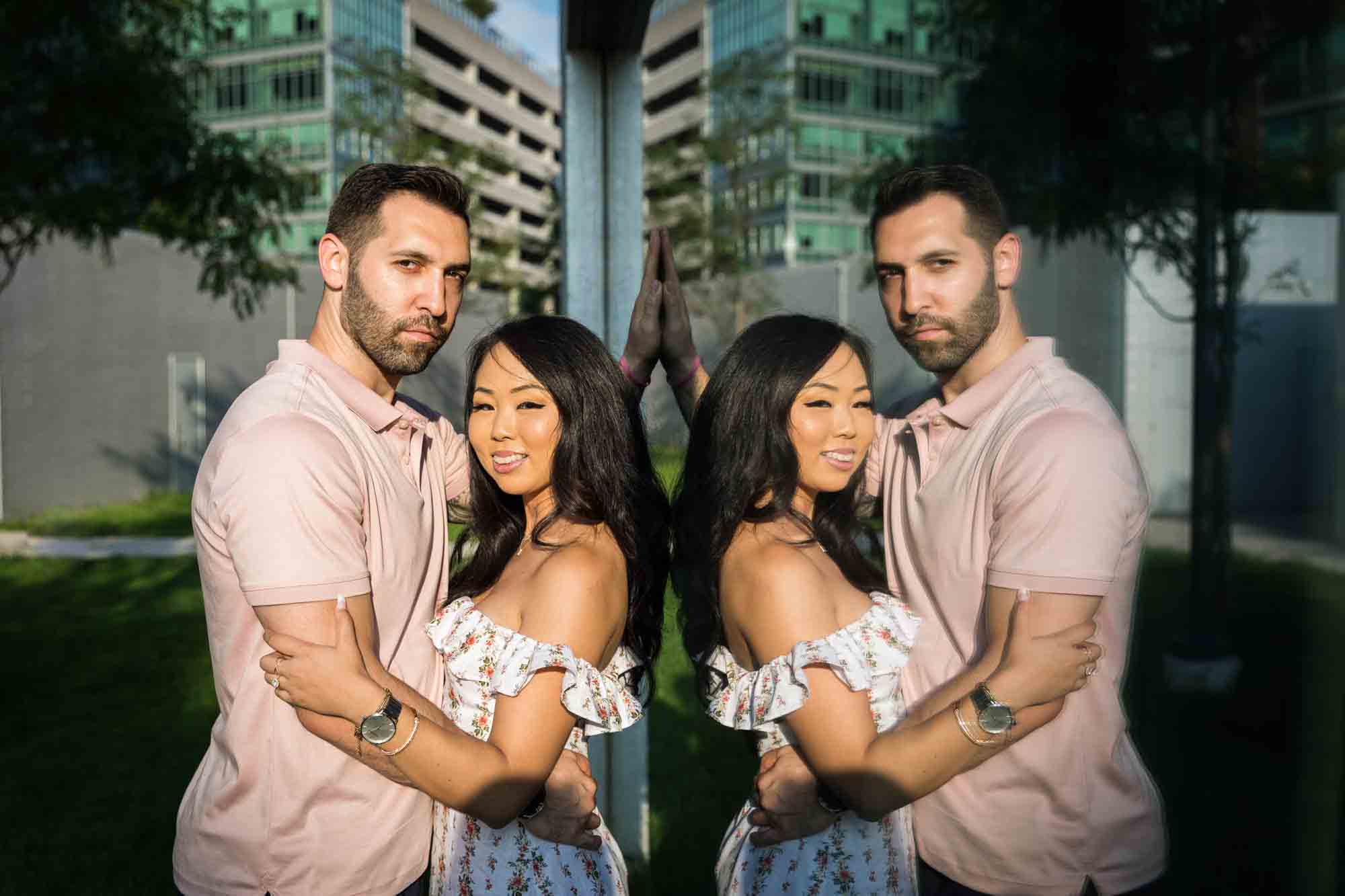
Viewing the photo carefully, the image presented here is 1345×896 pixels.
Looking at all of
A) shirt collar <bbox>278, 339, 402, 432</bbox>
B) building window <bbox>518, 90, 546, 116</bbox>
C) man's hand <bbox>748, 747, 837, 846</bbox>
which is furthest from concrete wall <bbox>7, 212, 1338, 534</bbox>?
building window <bbox>518, 90, 546, 116</bbox>

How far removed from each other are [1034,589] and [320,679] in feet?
3.87

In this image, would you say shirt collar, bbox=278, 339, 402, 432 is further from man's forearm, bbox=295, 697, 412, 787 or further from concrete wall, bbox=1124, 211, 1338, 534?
concrete wall, bbox=1124, 211, 1338, 534

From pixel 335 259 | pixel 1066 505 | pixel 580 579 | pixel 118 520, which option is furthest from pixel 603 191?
pixel 118 520

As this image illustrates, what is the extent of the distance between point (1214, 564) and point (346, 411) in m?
1.66

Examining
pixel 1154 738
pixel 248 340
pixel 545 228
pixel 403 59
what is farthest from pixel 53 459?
pixel 1154 738

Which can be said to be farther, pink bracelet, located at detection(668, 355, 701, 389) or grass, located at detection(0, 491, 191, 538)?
grass, located at detection(0, 491, 191, 538)

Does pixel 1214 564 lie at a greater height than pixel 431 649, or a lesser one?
greater

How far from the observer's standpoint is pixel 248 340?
8758mm

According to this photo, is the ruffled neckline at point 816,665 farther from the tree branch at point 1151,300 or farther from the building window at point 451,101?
the building window at point 451,101

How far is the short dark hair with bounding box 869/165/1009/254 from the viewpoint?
6.48ft

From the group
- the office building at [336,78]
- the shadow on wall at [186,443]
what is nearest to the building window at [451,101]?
the office building at [336,78]

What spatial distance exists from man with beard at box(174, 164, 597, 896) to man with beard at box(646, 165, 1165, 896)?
702mm

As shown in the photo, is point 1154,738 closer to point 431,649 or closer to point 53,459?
point 431,649

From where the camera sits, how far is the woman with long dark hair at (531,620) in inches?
71.7
